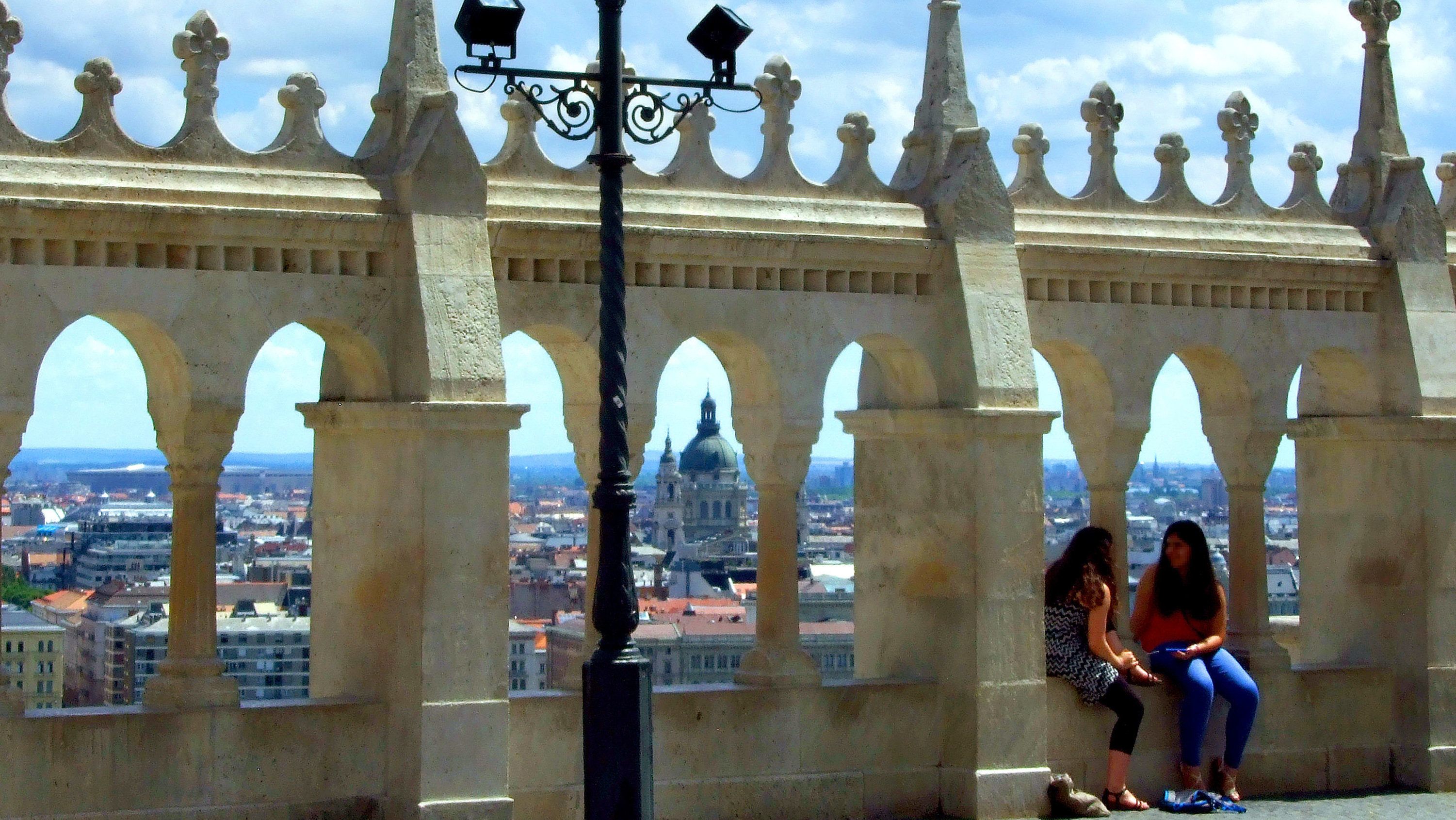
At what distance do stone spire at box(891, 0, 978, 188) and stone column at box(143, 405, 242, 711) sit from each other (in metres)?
4.68

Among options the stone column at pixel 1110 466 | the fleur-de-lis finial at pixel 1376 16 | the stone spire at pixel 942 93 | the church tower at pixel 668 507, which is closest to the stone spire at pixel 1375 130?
the fleur-de-lis finial at pixel 1376 16

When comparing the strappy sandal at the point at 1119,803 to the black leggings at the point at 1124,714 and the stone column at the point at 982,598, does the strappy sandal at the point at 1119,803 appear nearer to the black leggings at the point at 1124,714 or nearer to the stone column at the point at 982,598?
the black leggings at the point at 1124,714

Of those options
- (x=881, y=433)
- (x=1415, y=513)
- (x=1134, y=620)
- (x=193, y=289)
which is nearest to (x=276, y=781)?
(x=193, y=289)

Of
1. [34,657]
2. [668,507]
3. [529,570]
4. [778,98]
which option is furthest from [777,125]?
[668,507]

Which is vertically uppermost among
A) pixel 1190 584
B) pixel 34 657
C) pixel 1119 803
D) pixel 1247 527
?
pixel 1247 527

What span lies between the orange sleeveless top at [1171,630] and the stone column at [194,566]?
575 cm

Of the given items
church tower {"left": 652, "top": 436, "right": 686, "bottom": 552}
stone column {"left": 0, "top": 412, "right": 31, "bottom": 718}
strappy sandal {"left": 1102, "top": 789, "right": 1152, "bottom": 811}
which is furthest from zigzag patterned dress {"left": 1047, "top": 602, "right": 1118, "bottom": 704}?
church tower {"left": 652, "top": 436, "right": 686, "bottom": 552}

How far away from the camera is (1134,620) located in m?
14.8

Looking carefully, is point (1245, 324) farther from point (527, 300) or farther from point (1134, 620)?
point (527, 300)

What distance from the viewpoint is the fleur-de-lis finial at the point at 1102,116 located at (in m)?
15.2

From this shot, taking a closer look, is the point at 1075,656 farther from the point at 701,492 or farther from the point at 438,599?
the point at 701,492

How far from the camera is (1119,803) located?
14.4m

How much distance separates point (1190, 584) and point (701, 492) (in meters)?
131

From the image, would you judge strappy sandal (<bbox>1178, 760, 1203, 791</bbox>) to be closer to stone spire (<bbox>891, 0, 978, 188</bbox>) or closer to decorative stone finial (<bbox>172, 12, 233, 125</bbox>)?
stone spire (<bbox>891, 0, 978, 188</bbox>)
